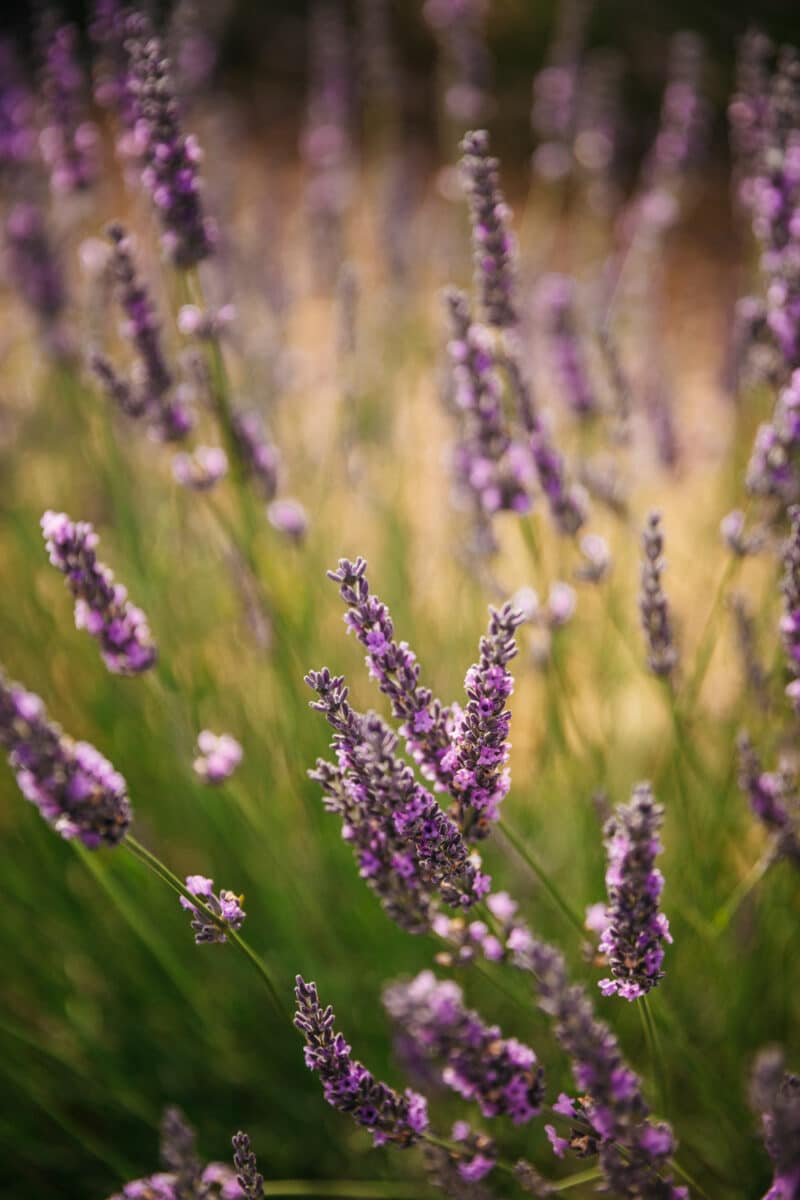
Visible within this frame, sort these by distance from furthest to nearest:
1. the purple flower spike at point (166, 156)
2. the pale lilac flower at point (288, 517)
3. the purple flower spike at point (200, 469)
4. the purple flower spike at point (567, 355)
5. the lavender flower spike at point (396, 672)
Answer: the purple flower spike at point (567, 355) → the pale lilac flower at point (288, 517) → the purple flower spike at point (200, 469) → the purple flower spike at point (166, 156) → the lavender flower spike at point (396, 672)

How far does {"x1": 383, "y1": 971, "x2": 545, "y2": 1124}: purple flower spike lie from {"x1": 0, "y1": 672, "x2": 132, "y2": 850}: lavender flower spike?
1.04 ft

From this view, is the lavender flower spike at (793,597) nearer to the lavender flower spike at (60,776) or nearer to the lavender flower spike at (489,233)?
the lavender flower spike at (489,233)

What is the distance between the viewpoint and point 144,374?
4.54 feet

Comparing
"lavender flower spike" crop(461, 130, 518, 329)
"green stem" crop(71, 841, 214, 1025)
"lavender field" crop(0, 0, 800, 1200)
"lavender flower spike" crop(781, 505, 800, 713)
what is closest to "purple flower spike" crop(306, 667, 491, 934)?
"lavender field" crop(0, 0, 800, 1200)

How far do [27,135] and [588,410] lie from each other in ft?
4.54

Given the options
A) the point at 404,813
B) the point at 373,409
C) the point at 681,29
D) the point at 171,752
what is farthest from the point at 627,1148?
the point at 681,29

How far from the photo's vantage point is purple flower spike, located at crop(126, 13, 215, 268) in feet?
3.65

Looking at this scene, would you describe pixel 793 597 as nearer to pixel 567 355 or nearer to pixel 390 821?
pixel 390 821

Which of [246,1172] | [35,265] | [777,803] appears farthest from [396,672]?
[35,265]

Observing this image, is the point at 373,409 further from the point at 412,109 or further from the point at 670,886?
the point at 412,109

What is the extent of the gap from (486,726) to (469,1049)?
0.31m

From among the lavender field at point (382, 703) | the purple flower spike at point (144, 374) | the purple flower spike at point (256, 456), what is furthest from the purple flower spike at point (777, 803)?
the purple flower spike at point (144, 374)

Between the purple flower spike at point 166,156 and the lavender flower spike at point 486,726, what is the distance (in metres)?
0.80

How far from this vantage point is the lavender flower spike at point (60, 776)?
2.52ft
